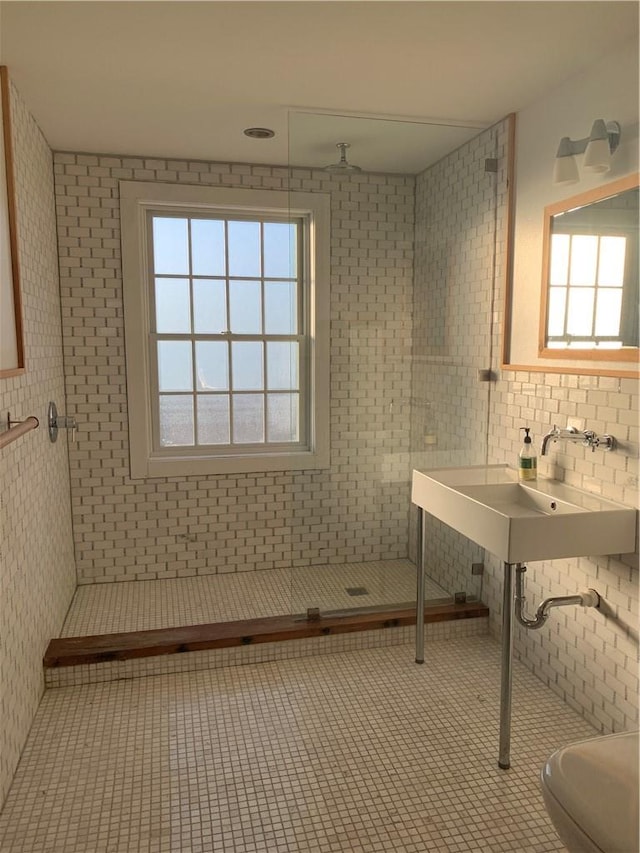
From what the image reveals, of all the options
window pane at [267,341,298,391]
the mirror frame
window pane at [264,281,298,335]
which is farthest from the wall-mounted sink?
the mirror frame

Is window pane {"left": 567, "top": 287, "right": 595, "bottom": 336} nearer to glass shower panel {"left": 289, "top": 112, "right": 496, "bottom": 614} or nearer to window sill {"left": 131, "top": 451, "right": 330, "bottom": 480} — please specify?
glass shower panel {"left": 289, "top": 112, "right": 496, "bottom": 614}

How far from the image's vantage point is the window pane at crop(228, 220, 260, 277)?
147 inches

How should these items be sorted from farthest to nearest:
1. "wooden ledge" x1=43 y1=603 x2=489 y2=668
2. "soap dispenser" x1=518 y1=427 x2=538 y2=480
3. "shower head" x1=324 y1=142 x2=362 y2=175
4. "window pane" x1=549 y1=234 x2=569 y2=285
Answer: "shower head" x1=324 y1=142 x2=362 y2=175 → "wooden ledge" x1=43 y1=603 x2=489 y2=668 → "soap dispenser" x1=518 y1=427 x2=538 y2=480 → "window pane" x1=549 y1=234 x2=569 y2=285

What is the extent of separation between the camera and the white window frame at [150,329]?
3207mm

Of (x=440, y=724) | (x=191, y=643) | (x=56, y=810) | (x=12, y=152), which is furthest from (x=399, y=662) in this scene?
(x=12, y=152)

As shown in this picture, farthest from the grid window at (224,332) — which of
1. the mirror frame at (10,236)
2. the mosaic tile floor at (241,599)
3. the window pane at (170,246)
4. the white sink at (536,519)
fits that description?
the white sink at (536,519)

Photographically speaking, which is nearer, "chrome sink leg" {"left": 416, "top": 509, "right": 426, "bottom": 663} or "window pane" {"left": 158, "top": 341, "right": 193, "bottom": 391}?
"chrome sink leg" {"left": 416, "top": 509, "right": 426, "bottom": 663}

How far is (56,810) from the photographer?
2.03 meters

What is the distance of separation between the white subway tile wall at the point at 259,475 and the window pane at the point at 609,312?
981 millimetres

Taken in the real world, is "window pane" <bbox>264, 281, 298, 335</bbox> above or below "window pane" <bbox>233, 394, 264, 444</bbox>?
above

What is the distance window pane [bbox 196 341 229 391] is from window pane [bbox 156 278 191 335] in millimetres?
150

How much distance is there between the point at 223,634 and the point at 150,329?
181 centimetres

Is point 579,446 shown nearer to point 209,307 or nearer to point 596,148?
point 596,148

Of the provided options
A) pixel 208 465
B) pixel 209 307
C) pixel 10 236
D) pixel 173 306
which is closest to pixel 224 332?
pixel 209 307
